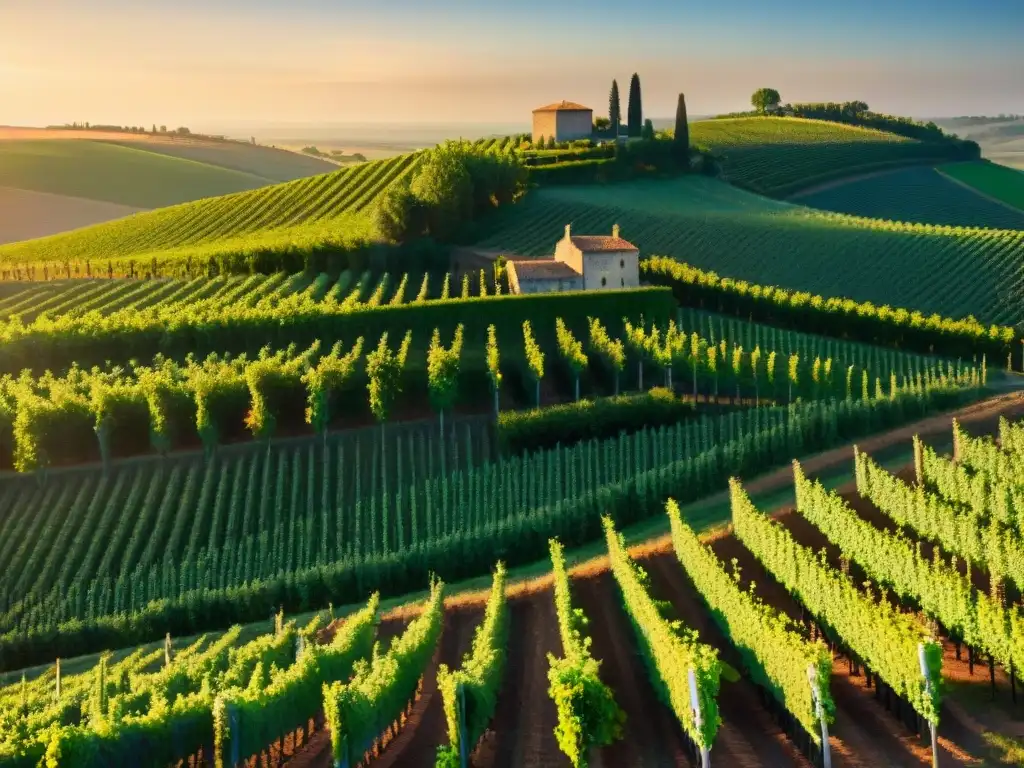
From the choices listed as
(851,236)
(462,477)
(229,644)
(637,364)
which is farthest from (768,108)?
(229,644)

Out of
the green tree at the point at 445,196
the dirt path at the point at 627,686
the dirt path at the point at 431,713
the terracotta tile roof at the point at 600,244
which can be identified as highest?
the green tree at the point at 445,196

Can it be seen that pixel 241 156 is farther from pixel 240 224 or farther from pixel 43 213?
pixel 240 224

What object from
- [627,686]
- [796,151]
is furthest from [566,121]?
[627,686]

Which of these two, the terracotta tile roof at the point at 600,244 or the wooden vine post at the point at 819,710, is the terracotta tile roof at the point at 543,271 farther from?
the wooden vine post at the point at 819,710

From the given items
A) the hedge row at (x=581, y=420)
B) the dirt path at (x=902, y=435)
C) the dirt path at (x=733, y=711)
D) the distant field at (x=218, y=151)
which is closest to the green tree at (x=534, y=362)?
the hedge row at (x=581, y=420)

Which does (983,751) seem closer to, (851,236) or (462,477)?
(462,477)
